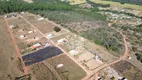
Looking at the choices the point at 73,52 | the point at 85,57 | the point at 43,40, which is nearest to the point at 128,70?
the point at 85,57

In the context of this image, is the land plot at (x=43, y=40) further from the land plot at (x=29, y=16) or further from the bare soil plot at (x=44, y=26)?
the land plot at (x=29, y=16)

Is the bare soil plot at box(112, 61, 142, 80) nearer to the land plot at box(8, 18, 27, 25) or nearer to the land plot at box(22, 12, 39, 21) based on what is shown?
the land plot at box(8, 18, 27, 25)

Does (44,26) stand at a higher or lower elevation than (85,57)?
higher

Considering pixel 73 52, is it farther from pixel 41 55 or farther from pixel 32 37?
pixel 32 37

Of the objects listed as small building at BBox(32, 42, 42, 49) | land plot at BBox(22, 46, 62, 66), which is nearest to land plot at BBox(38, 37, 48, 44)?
small building at BBox(32, 42, 42, 49)

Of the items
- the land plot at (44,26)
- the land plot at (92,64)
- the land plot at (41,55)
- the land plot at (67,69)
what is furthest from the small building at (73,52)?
the land plot at (44,26)

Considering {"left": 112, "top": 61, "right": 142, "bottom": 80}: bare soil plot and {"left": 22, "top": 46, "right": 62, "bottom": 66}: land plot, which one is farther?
{"left": 22, "top": 46, "right": 62, "bottom": 66}: land plot
